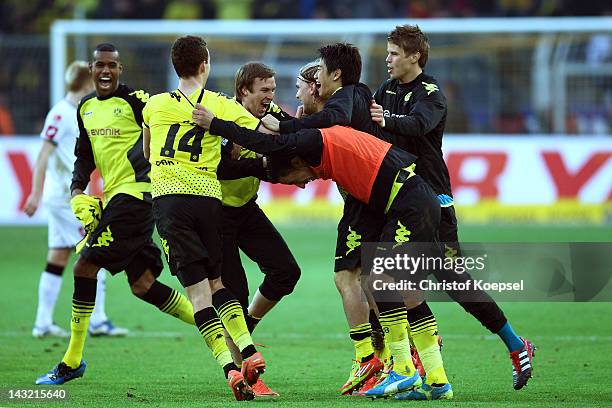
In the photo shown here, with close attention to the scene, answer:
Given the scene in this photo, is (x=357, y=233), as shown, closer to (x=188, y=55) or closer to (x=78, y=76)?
(x=188, y=55)

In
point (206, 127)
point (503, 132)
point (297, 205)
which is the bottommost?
point (297, 205)

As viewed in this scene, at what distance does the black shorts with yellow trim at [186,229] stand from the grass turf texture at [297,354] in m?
0.78

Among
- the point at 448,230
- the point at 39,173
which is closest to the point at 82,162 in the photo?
the point at 39,173

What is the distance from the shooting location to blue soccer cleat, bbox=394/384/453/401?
7.14 m

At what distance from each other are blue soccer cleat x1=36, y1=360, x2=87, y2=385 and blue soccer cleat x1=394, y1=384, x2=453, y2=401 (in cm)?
226

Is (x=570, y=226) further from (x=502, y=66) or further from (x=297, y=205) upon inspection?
(x=297, y=205)

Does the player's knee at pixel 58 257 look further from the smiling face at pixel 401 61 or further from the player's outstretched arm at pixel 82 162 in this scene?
the smiling face at pixel 401 61

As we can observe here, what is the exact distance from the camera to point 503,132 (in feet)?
67.1

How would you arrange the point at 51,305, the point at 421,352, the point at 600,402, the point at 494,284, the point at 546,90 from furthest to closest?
the point at 546,90
the point at 51,305
the point at 494,284
the point at 421,352
the point at 600,402

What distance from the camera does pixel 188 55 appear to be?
7199 millimetres

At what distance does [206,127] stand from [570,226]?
13.5 m

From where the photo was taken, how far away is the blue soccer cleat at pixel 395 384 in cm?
712

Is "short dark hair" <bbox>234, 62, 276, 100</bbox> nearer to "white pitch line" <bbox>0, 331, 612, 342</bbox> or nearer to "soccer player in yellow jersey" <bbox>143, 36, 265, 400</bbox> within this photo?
"soccer player in yellow jersey" <bbox>143, 36, 265, 400</bbox>

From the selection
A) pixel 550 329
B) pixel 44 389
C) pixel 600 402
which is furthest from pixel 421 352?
pixel 550 329
